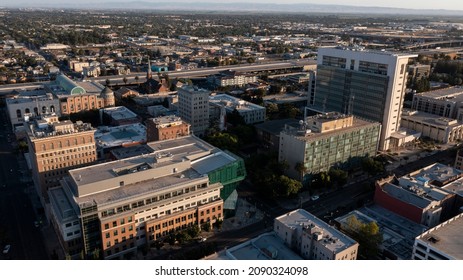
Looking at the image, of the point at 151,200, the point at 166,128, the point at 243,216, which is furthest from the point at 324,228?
the point at 166,128

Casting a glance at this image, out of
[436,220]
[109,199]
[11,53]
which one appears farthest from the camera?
[11,53]

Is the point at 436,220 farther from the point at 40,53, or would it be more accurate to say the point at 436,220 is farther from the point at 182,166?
the point at 40,53

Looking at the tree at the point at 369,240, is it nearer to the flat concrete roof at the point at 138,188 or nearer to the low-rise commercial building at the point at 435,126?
the flat concrete roof at the point at 138,188

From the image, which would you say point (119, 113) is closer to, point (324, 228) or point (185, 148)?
point (185, 148)

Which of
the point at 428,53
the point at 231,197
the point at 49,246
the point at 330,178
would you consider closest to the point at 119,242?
the point at 49,246

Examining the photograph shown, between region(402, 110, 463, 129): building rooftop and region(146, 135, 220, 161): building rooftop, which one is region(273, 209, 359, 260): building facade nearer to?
region(146, 135, 220, 161): building rooftop

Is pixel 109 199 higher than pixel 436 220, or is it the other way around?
pixel 109 199

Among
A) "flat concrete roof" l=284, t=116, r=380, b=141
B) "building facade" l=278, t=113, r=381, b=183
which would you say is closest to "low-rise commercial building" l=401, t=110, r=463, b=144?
"building facade" l=278, t=113, r=381, b=183
